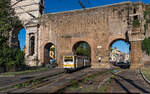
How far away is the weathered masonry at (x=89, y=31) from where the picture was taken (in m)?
22.4

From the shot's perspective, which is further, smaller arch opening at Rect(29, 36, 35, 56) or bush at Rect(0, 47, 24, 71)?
smaller arch opening at Rect(29, 36, 35, 56)

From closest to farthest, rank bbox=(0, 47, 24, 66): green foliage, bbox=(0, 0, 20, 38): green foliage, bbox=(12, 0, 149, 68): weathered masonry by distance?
bbox=(0, 47, 24, 66): green foliage
bbox=(0, 0, 20, 38): green foliage
bbox=(12, 0, 149, 68): weathered masonry

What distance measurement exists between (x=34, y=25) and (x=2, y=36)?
1088cm

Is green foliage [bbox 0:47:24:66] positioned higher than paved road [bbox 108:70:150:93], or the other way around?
green foliage [bbox 0:47:24:66]

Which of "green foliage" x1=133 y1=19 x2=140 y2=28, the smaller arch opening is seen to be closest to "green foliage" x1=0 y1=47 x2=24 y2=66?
the smaller arch opening

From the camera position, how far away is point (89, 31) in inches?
1035

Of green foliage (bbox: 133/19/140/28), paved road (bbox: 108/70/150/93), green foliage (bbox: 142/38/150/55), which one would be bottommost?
paved road (bbox: 108/70/150/93)

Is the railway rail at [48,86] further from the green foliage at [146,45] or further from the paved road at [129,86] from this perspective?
the green foliage at [146,45]

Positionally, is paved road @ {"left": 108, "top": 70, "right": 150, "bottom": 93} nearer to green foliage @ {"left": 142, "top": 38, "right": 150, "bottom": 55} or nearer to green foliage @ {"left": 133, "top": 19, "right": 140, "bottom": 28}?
green foliage @ {"left": 142, "top": 38, "right": 150, "bottom": 55}

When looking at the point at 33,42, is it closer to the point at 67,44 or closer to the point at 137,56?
the point at 67,44

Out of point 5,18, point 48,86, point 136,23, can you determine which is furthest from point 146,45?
point 5,18

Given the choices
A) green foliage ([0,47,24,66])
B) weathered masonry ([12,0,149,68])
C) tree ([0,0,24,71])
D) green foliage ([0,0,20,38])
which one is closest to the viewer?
green foliage ([0,47,24,66])

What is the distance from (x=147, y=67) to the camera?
2128 centimetres

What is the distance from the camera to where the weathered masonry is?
2241cm
